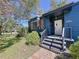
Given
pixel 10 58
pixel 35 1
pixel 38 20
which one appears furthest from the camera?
pixel 35 1

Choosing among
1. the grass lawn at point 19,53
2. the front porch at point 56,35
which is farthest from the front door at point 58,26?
the grass lawn at point 19,53

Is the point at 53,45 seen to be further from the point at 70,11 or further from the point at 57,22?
the point at 57,22

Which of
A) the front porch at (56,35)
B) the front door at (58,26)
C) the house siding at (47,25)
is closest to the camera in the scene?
the front porch at (56,35)

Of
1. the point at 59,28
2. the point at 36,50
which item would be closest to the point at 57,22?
the point at 59,28

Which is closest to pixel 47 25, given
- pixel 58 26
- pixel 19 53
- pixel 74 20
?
pixel 58 26

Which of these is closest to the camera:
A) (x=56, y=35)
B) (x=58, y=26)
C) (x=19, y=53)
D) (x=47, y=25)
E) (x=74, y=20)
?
(x=19, y=53)

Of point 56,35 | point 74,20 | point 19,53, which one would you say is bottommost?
point 19,53

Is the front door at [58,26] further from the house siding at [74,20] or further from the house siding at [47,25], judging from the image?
the house siding at [74,20]

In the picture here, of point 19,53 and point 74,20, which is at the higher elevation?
point 74,20

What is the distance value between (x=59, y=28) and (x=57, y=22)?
0.98 meters

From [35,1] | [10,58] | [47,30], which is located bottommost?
[10,58]

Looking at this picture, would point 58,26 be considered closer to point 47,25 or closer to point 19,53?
point 47,25

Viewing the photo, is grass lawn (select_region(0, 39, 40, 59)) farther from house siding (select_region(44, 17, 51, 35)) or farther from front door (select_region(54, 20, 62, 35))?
house siding (select_region(44, 17, 51, 35))

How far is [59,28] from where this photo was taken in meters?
17.6
